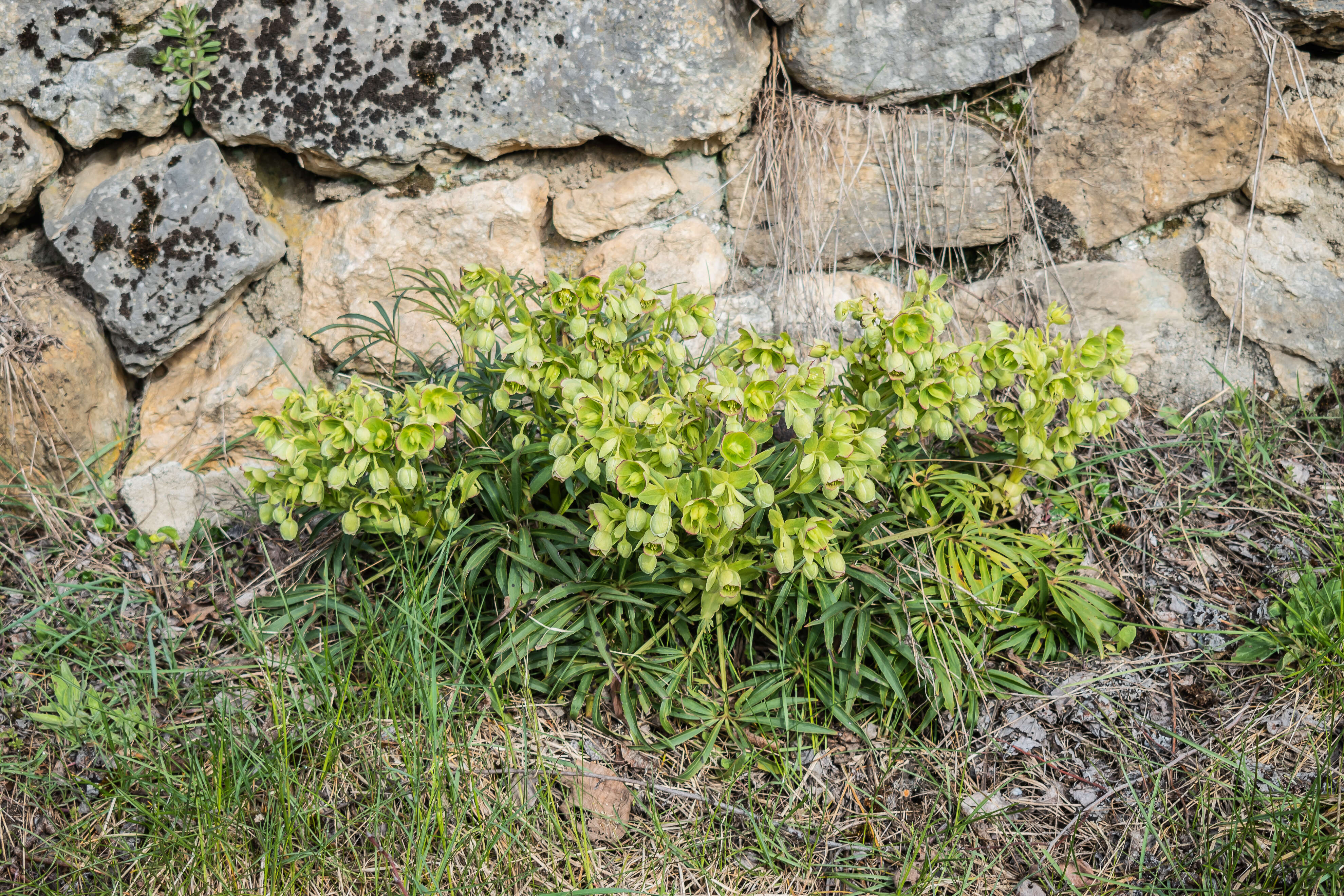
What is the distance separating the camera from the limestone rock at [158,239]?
282 cm

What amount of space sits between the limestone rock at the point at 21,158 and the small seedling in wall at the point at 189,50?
0.43 meters

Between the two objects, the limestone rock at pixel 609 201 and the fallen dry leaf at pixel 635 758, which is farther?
the limestone rock at pixel 609 201

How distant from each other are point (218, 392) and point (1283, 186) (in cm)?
362

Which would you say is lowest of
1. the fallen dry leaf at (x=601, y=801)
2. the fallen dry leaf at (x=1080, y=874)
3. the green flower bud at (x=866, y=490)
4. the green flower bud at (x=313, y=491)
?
the fallen dry leaf at (x=1080, y=874)

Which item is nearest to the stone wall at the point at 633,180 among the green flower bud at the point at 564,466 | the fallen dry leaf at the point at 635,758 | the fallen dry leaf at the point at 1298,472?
the fallen dry leaf at the point at 1298,472

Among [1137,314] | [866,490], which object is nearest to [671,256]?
[866,490]

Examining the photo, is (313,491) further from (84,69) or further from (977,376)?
(84,69)

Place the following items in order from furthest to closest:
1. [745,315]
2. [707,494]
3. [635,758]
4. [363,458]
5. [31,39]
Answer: [745,315] < [31,39] < [635,758] < [363,458] < [707,494]

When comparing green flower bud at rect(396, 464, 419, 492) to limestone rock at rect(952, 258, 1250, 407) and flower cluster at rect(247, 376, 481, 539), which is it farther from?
limestone rock at rect(952, 258, 1250, 407)

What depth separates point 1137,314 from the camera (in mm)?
2986

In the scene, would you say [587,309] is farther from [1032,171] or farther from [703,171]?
[1032,171]

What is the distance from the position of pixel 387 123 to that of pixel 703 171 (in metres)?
1.08

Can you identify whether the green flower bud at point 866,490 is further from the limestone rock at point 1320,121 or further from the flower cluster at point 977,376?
the limestone rock at point 1320,121

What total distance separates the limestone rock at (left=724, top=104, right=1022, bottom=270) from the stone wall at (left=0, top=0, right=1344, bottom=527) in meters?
0.01
